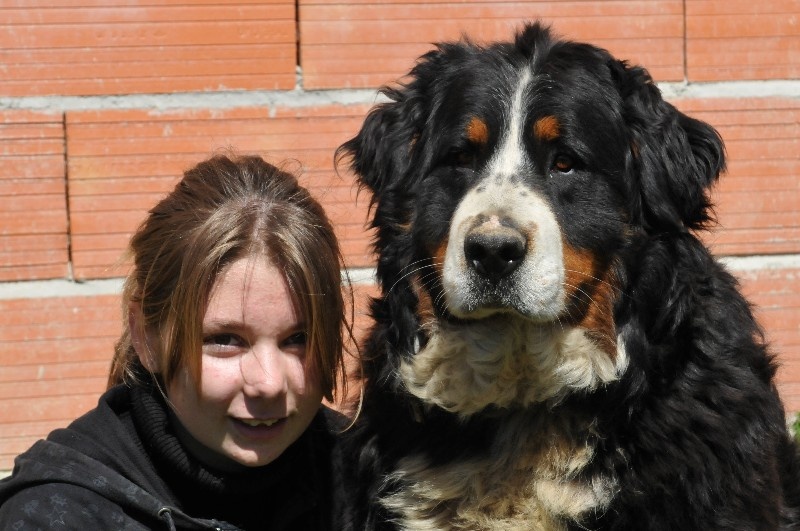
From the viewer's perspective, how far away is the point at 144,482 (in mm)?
2881

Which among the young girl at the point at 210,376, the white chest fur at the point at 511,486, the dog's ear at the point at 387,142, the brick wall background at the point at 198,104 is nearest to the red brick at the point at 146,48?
the brick wall background at the point at 198,104

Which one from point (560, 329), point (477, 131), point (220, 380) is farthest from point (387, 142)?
point (220, 380)

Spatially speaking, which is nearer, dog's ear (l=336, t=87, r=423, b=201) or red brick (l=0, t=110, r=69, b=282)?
dog's ear (l=336, t=87, r=423, b=201)

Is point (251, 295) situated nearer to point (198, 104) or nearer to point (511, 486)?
point (511, 486)

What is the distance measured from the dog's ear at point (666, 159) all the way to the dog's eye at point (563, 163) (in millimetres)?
193

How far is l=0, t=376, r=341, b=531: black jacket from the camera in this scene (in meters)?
2.74

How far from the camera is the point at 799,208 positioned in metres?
4.62

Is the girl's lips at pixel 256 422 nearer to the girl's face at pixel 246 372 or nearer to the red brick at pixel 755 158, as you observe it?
the girl's face at pixel 246 372

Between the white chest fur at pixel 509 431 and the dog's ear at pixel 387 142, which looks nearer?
the white chest fur at pixel 509 431

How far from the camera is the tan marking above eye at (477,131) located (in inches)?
120

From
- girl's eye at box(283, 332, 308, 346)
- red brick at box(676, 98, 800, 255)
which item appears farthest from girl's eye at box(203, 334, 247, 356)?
red brick at box(676, 98, 800, 255)

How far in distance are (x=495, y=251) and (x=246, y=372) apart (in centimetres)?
71

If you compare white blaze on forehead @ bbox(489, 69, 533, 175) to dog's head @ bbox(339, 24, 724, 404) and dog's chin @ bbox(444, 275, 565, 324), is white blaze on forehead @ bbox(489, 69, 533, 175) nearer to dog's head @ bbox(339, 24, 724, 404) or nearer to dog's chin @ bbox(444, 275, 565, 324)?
dog's head @ bbox(339, 24, 724, 404)

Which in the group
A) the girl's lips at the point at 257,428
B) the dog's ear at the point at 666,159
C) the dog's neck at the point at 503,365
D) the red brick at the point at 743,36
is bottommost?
the girl's lips at the point at 257,428
